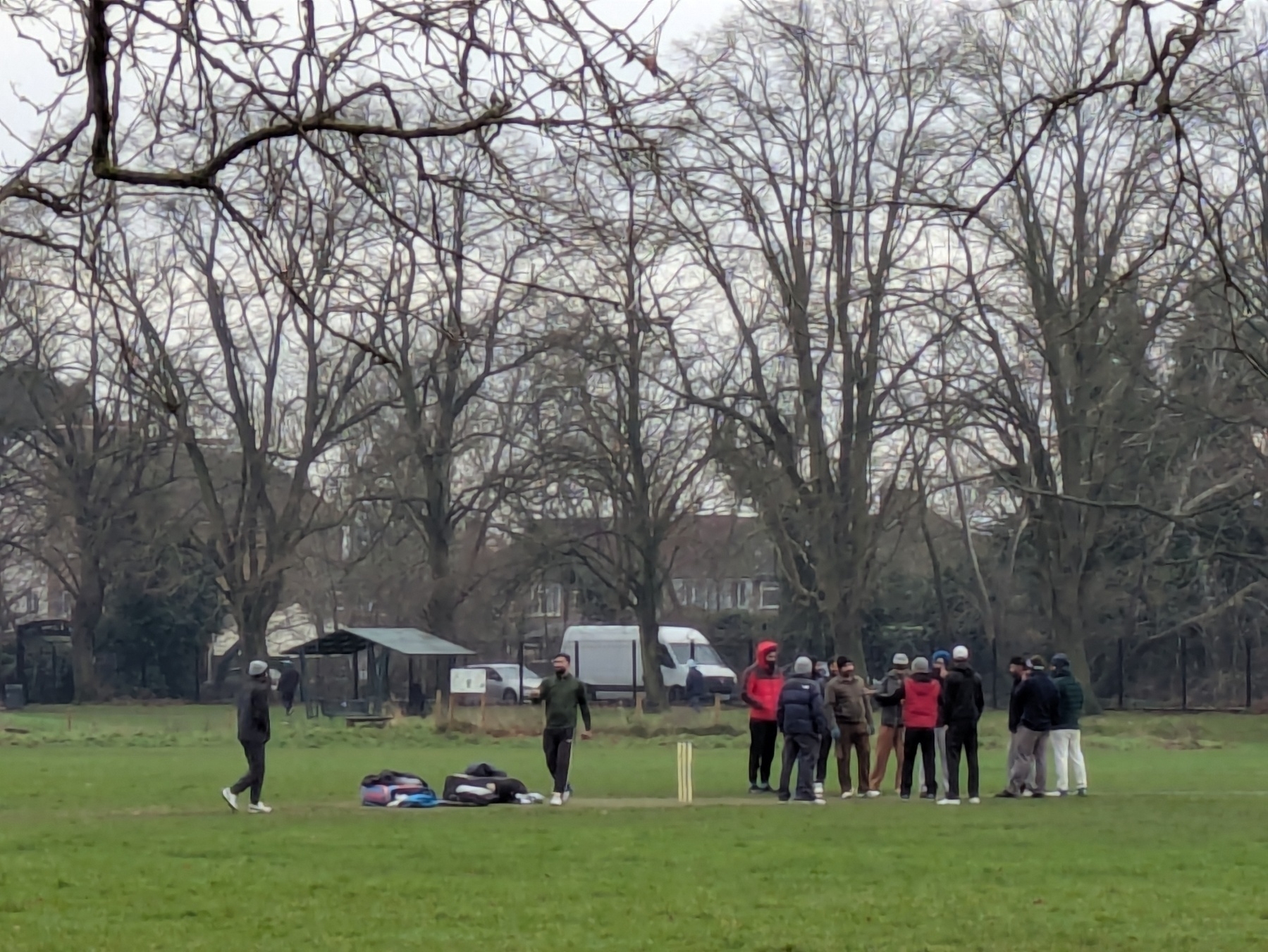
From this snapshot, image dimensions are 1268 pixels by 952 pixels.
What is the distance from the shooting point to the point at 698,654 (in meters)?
61.7

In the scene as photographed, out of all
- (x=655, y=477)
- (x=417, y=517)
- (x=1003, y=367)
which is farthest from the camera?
(x=417, y=517)

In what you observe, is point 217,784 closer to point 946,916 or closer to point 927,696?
point 927,696

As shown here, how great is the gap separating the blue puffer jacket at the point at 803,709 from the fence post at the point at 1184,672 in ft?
100

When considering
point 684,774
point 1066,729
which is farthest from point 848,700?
point 1066,729

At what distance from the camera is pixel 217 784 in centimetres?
2639

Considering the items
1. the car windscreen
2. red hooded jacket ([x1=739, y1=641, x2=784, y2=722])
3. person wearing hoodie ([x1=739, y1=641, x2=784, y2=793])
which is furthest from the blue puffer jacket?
the car windscreen

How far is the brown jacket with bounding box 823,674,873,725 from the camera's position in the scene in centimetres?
2400

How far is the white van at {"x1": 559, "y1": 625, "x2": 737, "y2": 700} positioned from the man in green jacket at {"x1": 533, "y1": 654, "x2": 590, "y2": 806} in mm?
36897

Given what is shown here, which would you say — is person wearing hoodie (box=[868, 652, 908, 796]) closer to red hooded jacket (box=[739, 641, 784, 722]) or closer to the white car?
red hooded jacket (box=[739, 641, 784, 722])

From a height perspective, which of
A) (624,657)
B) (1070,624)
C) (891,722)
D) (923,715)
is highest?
(1070,624)

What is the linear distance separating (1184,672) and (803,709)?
32.3 meters

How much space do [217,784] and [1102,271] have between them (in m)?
21.6

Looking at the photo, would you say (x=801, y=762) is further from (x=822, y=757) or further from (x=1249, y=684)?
(x=1249, y=684)

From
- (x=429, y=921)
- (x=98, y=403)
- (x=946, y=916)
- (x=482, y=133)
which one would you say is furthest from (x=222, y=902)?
(x=98, y=403)
